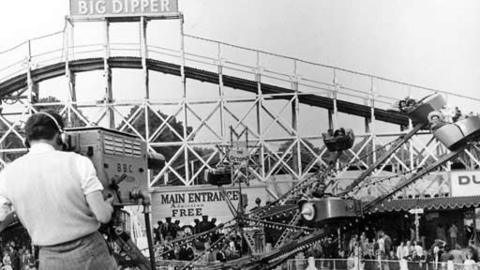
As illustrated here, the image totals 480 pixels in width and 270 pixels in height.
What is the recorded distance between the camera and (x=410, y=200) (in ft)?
77.2

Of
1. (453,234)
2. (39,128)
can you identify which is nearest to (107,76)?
(453,234)

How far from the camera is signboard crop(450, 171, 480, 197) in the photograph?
26078 mm

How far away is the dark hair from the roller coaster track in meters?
27.4

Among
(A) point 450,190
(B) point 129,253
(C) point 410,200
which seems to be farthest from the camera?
(A) point 450,190

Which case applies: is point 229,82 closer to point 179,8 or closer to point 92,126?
point 179,8

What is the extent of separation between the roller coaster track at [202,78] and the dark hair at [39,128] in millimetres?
27417

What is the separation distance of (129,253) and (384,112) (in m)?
25.2

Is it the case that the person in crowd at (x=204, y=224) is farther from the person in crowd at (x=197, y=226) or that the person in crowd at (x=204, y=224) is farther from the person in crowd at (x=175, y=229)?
the person in crowd at (x=175, y=229)

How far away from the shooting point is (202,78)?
31.9 metres

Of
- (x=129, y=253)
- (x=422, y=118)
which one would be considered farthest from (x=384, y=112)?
(x=129, y=253)

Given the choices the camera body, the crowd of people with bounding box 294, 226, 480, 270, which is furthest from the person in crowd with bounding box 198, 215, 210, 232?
the camera body

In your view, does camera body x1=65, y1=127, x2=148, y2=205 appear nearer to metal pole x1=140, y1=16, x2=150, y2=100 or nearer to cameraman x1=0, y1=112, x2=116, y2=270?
cameraman x1=0, y1=112, x2=116, y2=270

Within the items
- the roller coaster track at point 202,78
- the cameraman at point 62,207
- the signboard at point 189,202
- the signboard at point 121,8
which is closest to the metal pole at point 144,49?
the roller coaster track at point 202,78

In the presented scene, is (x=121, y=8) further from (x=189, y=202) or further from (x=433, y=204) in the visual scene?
(x=433, y=204)
